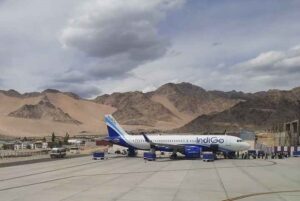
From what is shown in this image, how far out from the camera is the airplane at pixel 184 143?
66.2m

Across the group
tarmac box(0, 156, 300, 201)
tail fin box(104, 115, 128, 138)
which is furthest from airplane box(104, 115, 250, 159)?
tarmac box(0, 156, 300, 201)

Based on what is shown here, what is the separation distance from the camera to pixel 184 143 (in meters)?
69.6

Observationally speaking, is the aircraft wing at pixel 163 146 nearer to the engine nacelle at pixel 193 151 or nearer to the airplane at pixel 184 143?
the airplane at pixel 184 143

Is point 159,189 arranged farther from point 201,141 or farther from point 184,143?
point 184,143

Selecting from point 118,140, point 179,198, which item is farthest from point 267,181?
point 118,140

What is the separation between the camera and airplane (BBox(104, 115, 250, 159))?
217ft

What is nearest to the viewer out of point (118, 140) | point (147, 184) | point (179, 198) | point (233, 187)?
point (179, 198)

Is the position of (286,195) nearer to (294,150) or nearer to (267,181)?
(267,181)

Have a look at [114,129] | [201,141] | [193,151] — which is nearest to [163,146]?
[193,151]

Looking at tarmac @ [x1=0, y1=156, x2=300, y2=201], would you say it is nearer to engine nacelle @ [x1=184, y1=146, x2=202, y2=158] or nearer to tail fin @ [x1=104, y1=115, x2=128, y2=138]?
engine nacelle @ [x1=184, y1=146, x2=202, y2=158]

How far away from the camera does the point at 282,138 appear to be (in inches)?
3949

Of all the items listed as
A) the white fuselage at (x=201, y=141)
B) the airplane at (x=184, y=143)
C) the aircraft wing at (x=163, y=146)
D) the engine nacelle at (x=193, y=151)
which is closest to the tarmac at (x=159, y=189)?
the white fuselage at (x=201, y=141)

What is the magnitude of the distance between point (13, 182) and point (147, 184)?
1028 cm

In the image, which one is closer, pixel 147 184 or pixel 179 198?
pixel 179 198
